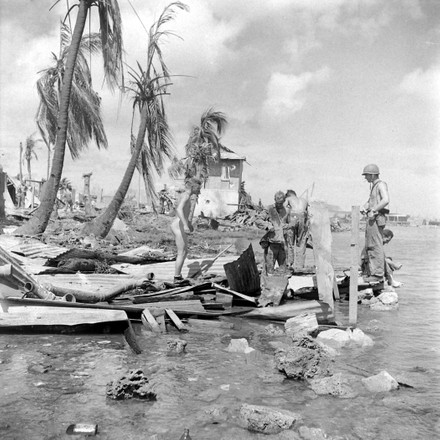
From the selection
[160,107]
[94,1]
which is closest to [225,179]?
[160,107]

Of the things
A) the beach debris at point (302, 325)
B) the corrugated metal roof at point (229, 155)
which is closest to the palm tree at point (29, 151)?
the corrugated metal roof at point (229, 155)

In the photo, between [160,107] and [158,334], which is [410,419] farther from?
[160,107]

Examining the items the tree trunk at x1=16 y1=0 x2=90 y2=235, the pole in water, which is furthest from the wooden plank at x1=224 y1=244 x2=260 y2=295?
the tree trunk at x1=16 y1=0 x2=90 y2=235

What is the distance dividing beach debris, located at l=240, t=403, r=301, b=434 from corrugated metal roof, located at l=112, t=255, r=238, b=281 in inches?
209

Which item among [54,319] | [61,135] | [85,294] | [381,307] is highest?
[61,135]

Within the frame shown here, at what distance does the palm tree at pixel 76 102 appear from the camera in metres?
15.9

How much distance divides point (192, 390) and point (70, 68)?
1084cm

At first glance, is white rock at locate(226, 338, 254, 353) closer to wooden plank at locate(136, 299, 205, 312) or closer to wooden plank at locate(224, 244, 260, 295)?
wooden plank at locate(136, 299, 205, 312)

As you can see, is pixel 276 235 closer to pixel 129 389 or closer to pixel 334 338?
pixel 334 338

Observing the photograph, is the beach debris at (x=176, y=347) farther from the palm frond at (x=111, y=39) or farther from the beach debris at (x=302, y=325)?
the palm frond at (x=111, y=39)

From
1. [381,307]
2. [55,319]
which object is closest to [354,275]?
[381,307]

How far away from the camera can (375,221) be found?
8648 mm

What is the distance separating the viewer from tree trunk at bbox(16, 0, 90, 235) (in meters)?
12.4

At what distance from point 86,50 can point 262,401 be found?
1566 centimetres
